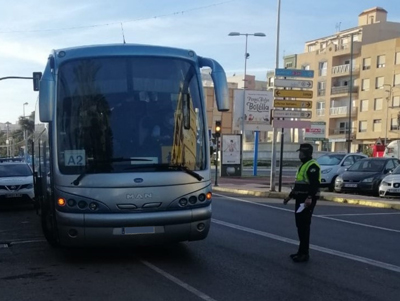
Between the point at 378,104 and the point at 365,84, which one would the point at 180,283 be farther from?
the point at 365,84

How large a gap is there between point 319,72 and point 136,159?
6650cm

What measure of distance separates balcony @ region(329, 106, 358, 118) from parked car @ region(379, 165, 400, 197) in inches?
1878

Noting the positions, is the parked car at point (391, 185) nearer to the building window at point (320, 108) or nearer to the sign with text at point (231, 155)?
the sign with text at point (231, 155)

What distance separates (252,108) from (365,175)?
1538 cm

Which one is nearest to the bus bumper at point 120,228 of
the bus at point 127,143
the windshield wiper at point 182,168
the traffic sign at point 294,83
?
the bus at point 127,143

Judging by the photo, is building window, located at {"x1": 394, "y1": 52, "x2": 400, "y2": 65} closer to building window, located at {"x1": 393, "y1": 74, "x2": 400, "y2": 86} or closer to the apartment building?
the apartment building

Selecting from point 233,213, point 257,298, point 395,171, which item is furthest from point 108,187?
point 395,171

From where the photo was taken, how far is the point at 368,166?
22.5 metres

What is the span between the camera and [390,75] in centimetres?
6003

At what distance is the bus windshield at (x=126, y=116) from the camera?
7516mm

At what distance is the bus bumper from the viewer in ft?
24.0

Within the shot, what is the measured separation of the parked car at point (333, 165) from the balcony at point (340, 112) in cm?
4184

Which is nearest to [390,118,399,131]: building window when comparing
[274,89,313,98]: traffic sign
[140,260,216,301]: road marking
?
[274,89,313,98]: traffic sign

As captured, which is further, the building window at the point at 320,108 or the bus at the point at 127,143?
the building window at the point at 320,108
